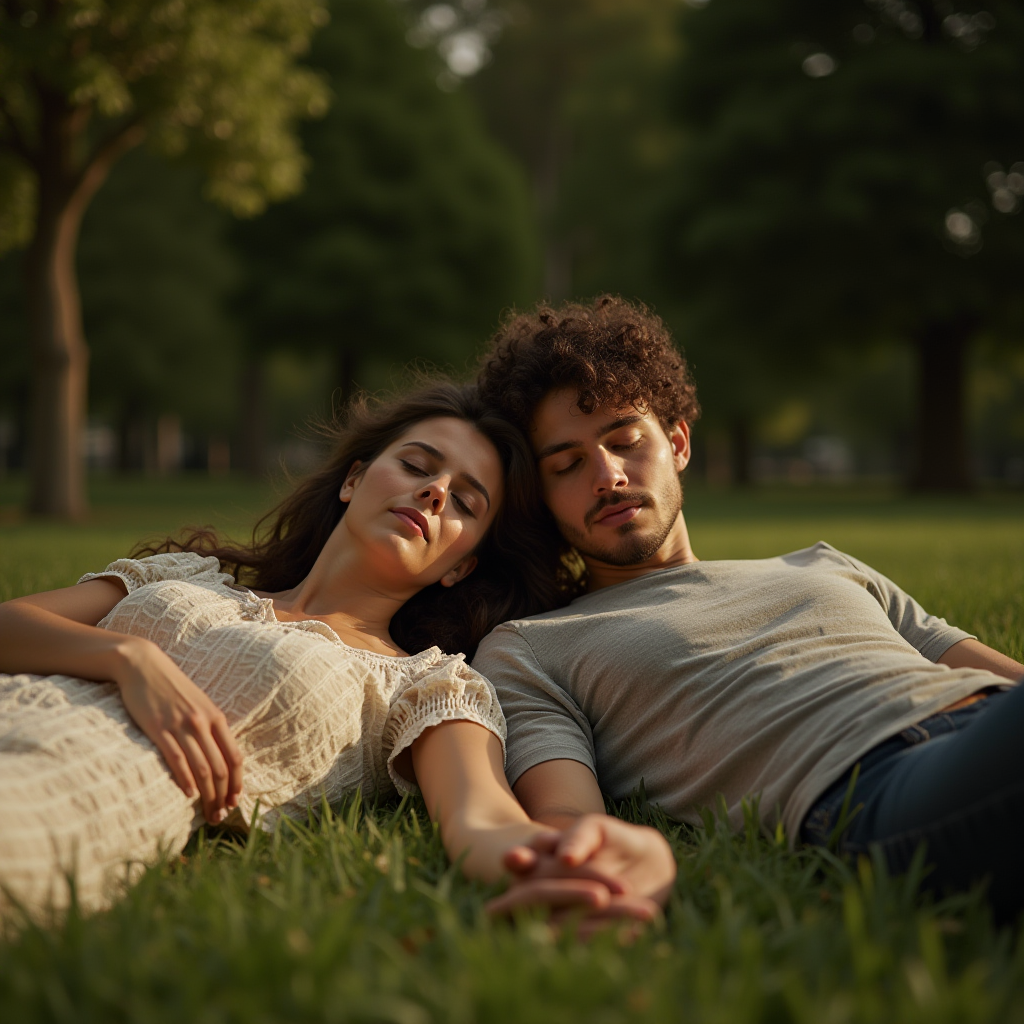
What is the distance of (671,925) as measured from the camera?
2113 millimetres

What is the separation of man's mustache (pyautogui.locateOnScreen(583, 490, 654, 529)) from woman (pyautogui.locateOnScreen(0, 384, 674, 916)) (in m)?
0.30

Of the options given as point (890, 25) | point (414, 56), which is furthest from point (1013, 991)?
point (414, 56)

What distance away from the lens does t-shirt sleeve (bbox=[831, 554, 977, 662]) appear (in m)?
3.25

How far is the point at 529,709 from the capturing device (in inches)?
117

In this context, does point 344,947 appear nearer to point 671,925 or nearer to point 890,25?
point 671,925

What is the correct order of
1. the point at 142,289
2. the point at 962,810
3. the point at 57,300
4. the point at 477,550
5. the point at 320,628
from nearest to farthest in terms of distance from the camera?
the point at 962,810 → the point at 320,628 → the point at 477,550 → the point at 57,300 → the point at 142,289

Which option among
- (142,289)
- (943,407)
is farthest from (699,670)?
(142,289)

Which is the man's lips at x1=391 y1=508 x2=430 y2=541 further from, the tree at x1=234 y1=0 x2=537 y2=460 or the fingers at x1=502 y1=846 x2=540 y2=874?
the tree at x1=234 y1=0 x2=537 y2=460

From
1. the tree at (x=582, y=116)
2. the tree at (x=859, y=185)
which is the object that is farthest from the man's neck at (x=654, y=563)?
the tree at (x=582, y=116)

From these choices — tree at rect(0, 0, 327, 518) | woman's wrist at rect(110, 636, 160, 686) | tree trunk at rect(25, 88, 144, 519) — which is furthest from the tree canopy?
woman's wrist at rect(110, 636, 160, 686)

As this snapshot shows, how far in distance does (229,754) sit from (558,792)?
2.83 feet

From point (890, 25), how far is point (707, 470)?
2565cm

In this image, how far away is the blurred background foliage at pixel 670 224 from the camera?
69.3 ft

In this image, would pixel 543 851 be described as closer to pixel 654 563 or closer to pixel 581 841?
pixel 581 841
